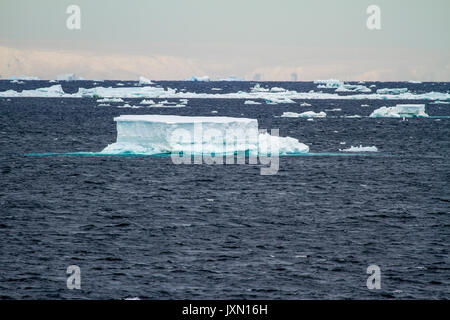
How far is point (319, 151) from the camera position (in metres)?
38.8

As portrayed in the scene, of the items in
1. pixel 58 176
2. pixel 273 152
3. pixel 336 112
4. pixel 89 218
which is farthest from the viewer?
pixel 336 112

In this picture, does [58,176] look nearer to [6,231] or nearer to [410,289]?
[6,231]

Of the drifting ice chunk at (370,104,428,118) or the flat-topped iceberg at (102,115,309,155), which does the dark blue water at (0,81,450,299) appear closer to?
the flat-topped iceberg at (102,115,309,155)

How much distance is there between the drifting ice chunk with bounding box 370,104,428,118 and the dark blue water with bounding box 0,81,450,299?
3051 cm

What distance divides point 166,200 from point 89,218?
3976 millimetres

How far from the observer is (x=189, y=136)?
29.9 metres

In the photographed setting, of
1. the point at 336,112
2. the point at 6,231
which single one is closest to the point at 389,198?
the point at 6,231

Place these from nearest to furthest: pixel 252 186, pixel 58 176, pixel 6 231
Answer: pixel 6 231 → pixel 252 186 → pixel 58 176

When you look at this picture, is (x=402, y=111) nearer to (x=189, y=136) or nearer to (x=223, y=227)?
(x=189, y=136)

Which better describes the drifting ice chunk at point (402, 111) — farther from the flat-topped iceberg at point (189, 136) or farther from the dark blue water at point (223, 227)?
the flat-topped iceberg at point (189, 136)

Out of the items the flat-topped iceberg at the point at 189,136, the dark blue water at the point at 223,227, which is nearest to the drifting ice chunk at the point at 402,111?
the dark blue water at the point at 223,227

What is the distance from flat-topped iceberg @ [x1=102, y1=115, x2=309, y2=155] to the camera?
29.7 m

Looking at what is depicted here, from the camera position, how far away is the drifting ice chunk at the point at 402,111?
66125mm
